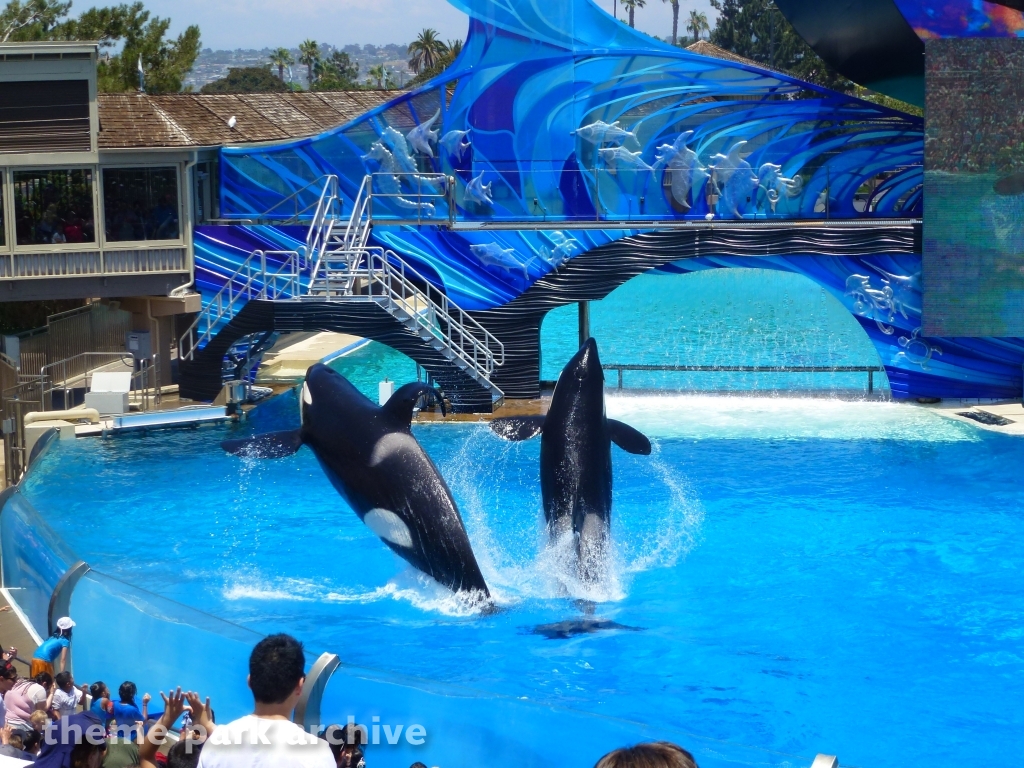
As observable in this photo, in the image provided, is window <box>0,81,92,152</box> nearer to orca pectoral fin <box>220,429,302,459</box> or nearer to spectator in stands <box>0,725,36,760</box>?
orca pectoral fin <box>220,429,302,459</box>

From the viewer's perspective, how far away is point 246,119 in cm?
2250

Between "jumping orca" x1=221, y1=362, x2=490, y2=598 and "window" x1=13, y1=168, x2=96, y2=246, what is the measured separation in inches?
413

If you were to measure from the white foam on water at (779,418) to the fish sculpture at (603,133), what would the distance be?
13.1ft

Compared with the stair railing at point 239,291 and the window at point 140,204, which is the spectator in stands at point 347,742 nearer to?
the stair railing at point 239,291

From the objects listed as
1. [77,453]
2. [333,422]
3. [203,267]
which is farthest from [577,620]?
[203,267]

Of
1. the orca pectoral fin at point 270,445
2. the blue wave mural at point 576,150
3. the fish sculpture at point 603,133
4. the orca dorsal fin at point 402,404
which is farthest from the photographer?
the fish sculpture at point 603,133

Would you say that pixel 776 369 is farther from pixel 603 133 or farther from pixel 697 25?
pixel 697 25

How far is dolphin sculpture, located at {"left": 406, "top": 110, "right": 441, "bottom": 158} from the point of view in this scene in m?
20.4

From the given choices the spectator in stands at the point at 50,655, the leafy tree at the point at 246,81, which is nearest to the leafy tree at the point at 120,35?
the spectator in stands at the point at 50,655

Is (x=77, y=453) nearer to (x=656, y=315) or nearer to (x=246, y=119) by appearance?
(x=246, y=119)

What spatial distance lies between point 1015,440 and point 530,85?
8.90 metres

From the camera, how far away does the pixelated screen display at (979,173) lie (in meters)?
18.4

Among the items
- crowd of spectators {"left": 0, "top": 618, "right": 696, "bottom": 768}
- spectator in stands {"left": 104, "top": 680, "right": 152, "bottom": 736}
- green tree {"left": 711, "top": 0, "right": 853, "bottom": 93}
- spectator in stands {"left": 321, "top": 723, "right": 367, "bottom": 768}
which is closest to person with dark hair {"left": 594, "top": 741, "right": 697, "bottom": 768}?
crowd of spectators {"left": 0, "top": 618, "right": 696, "bottom": 768}

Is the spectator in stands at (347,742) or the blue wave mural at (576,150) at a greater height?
the blue wave mural at (576,150)
